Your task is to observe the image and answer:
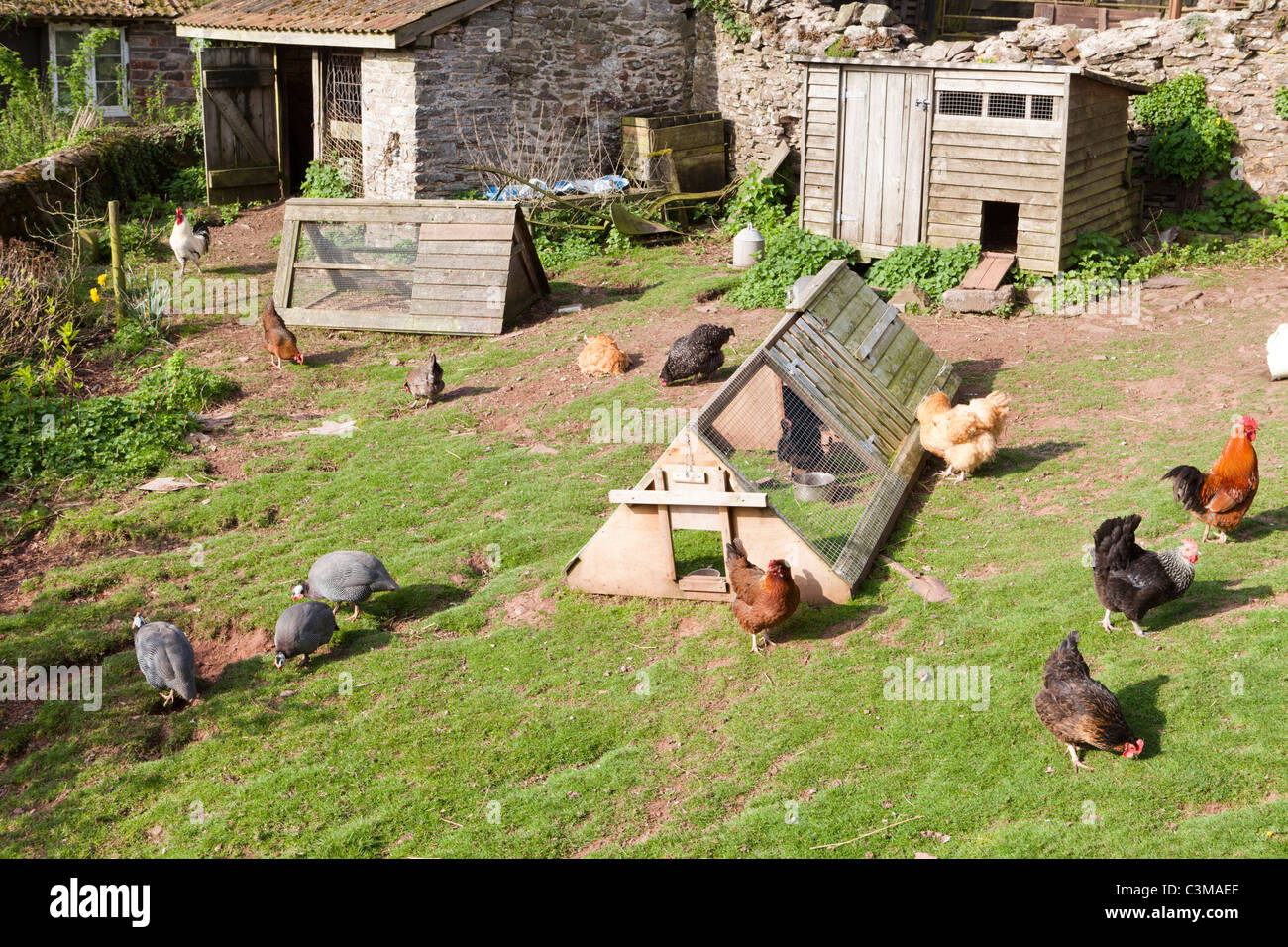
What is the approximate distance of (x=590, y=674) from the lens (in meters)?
8.61

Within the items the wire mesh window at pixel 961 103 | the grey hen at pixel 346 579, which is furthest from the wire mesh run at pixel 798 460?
the wire mesh window at pixel 961 103

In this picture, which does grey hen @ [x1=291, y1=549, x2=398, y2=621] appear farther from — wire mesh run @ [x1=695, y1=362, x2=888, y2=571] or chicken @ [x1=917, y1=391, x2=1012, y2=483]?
chicken @ [x1=917, y1=391, x2=1012, y2=483]

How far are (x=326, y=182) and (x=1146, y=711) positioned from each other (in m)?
17.7

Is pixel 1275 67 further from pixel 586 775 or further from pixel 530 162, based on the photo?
pixel 586 775

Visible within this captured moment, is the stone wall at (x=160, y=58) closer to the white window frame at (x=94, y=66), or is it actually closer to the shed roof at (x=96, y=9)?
the white window frame at (x=94, y=66)

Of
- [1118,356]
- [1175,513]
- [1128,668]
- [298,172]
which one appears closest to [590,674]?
[1128,668]

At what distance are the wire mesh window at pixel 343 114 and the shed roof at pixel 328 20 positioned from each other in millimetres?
770

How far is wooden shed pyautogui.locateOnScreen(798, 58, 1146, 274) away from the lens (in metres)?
15.8

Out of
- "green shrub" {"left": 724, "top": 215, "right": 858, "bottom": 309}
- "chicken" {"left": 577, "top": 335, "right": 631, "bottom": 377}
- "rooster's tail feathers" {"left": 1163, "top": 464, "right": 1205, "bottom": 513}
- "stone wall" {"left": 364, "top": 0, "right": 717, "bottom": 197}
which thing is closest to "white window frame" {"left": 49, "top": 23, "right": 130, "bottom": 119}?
"stone wall" {"left": 364, "top": 0, "right": 717, "bottom": 197}

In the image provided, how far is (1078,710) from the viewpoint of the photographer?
22.8 ft

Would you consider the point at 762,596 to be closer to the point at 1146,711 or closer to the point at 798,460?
the point at 798,460

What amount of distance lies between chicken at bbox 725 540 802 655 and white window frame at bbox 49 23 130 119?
837 inches

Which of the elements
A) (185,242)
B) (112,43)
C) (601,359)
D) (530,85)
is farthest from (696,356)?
(112,43)

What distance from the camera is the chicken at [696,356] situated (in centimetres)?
1349
